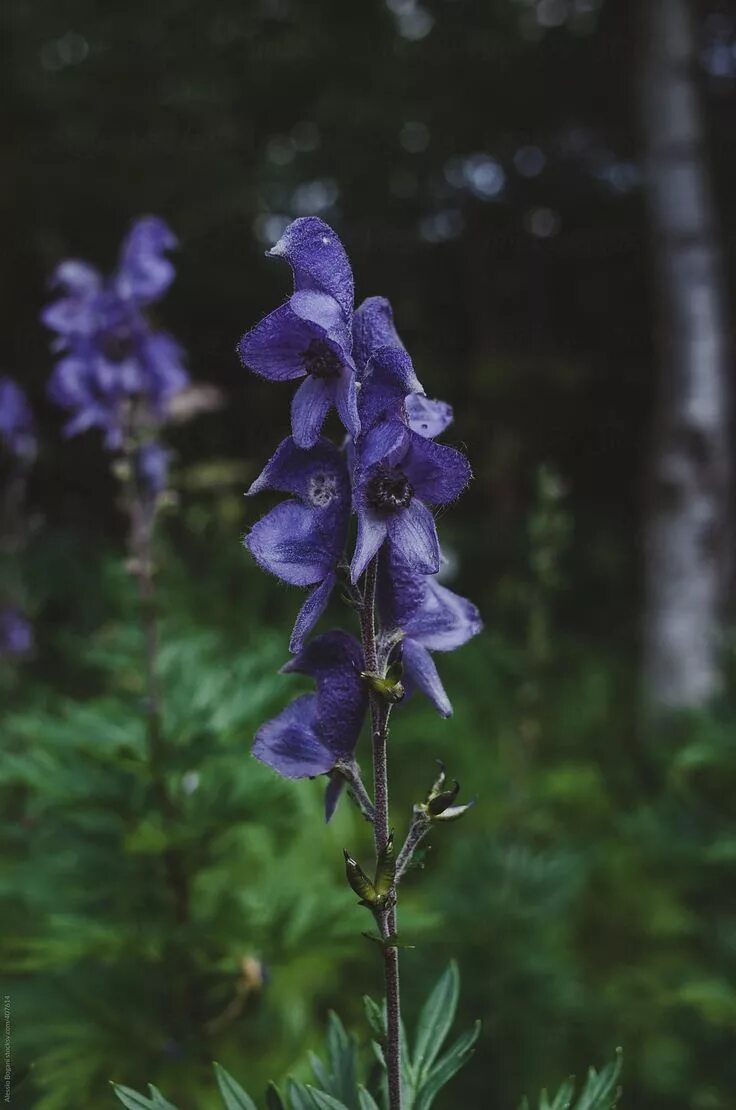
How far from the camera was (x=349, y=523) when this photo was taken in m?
1.18

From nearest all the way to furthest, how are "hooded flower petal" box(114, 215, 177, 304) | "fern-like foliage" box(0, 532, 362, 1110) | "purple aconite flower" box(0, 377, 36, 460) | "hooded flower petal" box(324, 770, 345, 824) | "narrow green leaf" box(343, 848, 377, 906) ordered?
1. "narrow green leaf" box(343, 848, 377, 906)
2. "hooded flower petal" box(324, 770, 345, 824)
3. "fern-like foliage" box(0, 532, 362, 1110)
4. "hooded flower petal" box(114, 215, 177, 304)
5. "purple aconite flower" box(0, 377, 36, 460)

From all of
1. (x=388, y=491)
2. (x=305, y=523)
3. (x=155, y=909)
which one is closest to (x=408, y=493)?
(x=388, y=491)

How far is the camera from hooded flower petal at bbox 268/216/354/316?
112 cm

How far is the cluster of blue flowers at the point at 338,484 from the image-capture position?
1.10m

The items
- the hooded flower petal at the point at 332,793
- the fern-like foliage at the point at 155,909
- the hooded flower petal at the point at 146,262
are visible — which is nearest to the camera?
the hooded flower petal at the point at 332,793

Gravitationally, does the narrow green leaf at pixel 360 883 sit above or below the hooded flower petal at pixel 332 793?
below

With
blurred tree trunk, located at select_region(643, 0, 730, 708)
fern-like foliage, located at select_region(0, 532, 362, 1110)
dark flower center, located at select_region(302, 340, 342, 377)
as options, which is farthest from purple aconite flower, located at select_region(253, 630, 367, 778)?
blurred tree trunk, located at select_region(643, 0, 730, 708)

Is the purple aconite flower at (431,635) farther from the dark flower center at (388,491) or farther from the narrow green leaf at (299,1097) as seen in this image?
the narrow green leaf at (299,1097)

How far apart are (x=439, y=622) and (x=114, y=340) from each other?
6.23ft

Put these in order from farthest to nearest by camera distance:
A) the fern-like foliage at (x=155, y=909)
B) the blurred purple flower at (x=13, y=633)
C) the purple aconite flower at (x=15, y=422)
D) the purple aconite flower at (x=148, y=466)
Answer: the blurred purple flower at (x=13, y=633) → the purple aconite flower at (x=15, y=422) → the purple aconite flower at (x=148, y=466) → the fern-like foliage at (x=155, y=909)

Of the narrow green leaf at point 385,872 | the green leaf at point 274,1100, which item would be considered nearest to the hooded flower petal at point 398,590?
the narrow green leaf at point 385,872

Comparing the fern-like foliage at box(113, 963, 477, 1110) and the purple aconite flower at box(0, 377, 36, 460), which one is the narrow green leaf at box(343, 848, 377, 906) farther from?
the purple aconite flower at box(0, 377, 36, 460)

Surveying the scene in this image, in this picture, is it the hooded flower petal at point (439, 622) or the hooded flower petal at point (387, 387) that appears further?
the hooded flower petal at point (439, 622)

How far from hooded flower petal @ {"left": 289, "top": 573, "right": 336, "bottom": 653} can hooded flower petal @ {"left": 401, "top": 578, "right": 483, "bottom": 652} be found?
13 centimetres
